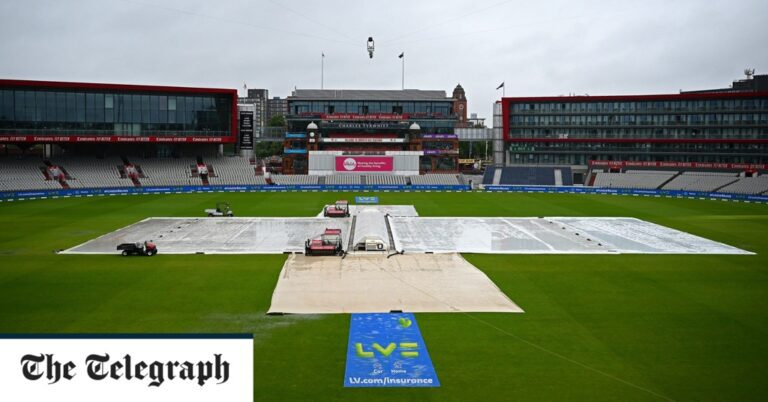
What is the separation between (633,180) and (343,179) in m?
45.1

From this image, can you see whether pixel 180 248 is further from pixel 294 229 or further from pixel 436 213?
pixel 436 213

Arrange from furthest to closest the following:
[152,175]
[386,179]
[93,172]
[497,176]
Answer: [497,176] < [386,179] < [152,175] < [93,172]

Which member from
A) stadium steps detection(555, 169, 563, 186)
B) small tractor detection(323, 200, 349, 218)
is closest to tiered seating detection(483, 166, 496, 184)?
stadium steps detection(555, 169, 563, 186)

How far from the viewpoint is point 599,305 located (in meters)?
24.8

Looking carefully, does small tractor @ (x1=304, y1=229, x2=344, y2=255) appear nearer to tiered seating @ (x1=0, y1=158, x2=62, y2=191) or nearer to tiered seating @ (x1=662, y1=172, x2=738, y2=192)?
tiered seating @ (x1=0, y1=158, x2=62, y2=191)

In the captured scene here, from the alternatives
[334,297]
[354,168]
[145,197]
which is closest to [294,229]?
[334,297]

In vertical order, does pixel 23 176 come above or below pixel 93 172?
below

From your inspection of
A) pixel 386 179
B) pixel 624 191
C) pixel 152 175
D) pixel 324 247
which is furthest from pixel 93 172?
pixel 624 191

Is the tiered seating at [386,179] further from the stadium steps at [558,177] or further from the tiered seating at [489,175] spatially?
the stadium steps at [558,177]

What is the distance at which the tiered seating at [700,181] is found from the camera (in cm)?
8612

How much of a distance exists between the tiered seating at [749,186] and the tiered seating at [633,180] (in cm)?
901

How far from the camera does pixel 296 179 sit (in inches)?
3871

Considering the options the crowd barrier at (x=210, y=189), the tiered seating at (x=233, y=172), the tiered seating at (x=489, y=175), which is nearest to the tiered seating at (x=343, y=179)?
the crowd barrier at (x=210, y=189)

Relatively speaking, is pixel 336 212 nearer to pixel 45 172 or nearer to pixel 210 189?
pixel 210 189
